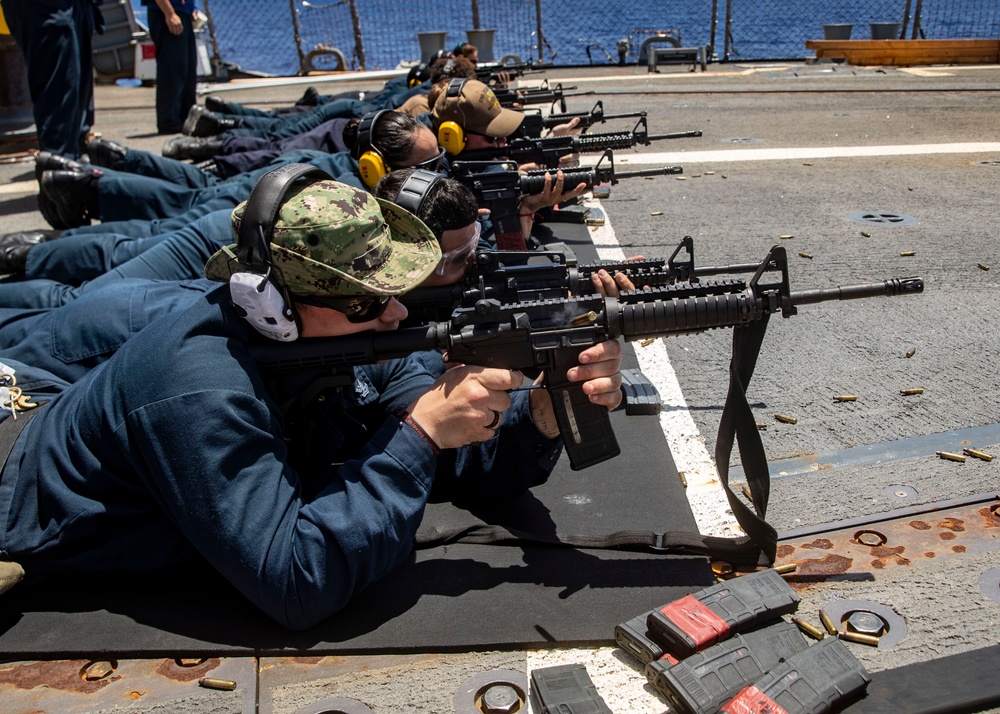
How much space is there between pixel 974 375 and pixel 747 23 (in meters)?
44.1

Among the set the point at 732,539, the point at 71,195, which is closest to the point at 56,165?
the point at 71,195

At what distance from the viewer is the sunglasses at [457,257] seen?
3.42 m

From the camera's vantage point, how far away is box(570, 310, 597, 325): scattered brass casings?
2408 millimetres

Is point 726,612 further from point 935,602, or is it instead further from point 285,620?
point 285,620

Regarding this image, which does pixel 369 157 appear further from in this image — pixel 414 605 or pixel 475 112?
pixel 414 605

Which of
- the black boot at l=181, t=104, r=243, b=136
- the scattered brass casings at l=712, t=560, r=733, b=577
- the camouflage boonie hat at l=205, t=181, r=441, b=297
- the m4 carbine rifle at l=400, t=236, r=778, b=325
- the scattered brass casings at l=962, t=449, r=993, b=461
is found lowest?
the scattered brass casings at l=712, t=560, r=733, b=577

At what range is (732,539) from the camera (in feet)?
8.20

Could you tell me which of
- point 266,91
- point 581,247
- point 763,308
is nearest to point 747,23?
point 266,91

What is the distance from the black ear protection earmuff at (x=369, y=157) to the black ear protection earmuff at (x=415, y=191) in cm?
79

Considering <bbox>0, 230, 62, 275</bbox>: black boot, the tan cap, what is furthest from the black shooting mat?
the tan cap

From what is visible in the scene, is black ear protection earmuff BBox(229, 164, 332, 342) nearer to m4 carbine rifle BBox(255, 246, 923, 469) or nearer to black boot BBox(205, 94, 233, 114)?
m4 carbine rifle BBox(255, 246, 923, 469)

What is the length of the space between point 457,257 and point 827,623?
6.61 ft

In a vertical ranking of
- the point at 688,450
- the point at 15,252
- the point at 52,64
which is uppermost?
the point at 52,64

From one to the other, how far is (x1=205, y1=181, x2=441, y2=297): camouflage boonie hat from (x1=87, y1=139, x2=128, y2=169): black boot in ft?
16.8
